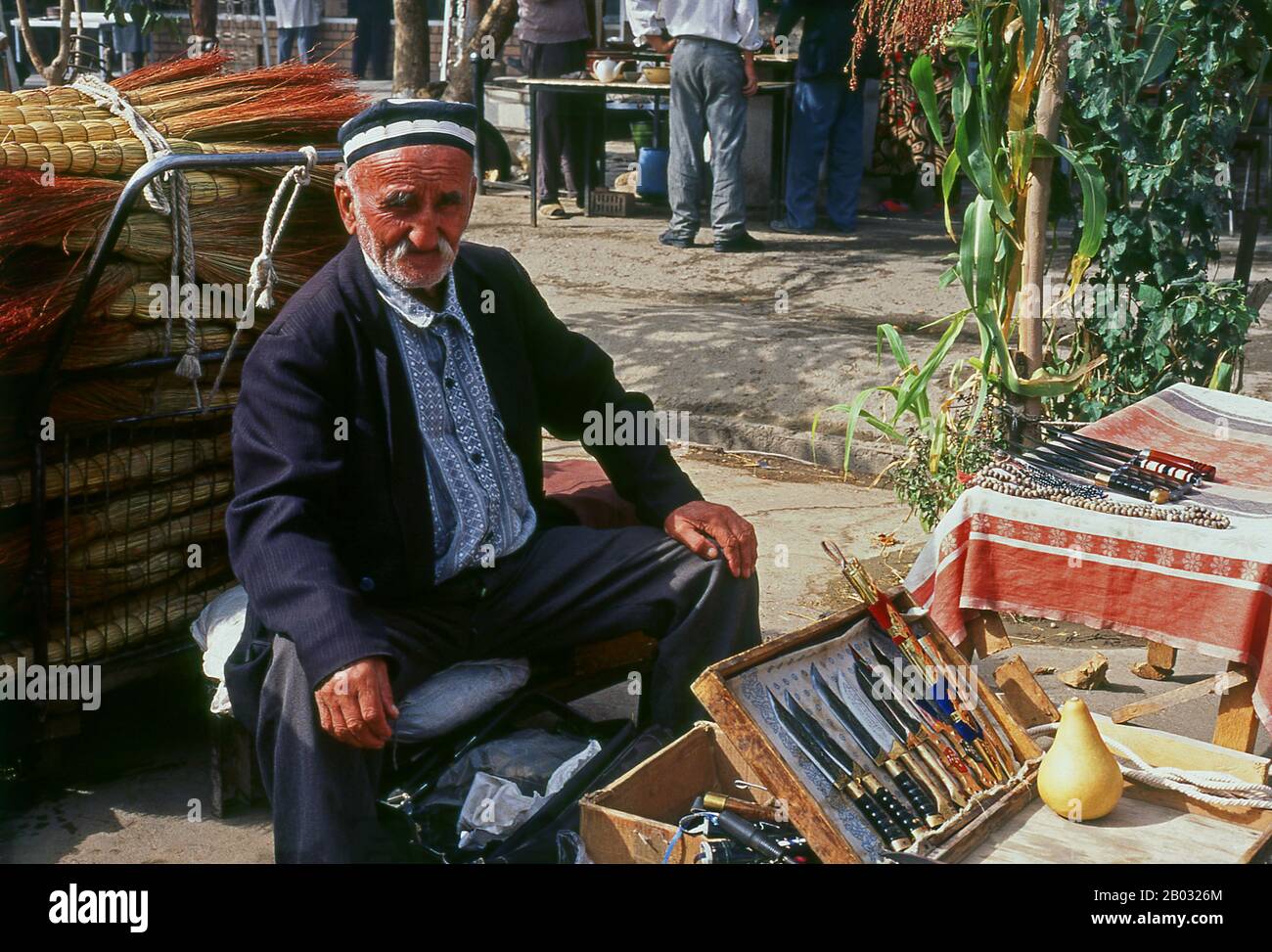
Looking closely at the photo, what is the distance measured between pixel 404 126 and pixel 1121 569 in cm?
182

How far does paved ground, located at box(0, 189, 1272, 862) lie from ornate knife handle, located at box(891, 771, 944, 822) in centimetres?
125

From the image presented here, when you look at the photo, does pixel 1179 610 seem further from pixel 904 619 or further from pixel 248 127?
pixel 248 127

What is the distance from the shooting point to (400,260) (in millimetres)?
3102

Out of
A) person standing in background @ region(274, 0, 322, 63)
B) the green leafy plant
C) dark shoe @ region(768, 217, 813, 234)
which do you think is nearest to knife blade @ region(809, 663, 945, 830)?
the green leafy plant

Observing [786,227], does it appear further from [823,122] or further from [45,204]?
[45,204]

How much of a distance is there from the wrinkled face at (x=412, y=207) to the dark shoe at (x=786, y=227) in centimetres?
695

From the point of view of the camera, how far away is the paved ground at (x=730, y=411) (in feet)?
11.0

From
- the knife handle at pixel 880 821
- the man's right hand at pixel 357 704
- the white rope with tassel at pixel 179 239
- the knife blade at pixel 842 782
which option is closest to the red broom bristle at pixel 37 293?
the white rope with tassel at pixel 179 239

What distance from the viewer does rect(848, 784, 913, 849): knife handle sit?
2.76 meters

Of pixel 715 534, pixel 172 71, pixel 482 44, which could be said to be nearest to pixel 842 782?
pixel 715 534

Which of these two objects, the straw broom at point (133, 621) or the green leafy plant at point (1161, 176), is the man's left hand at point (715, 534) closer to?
the straw broom at point (133, 621)

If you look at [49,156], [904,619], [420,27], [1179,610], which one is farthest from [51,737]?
[420,27]

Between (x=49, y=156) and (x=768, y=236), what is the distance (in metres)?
6.75

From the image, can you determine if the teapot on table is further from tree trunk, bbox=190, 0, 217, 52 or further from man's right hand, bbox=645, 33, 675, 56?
tree trunk, bbox=190, 0, 217, 52
